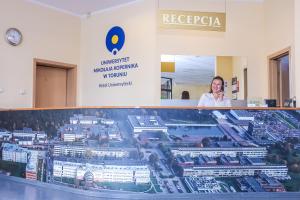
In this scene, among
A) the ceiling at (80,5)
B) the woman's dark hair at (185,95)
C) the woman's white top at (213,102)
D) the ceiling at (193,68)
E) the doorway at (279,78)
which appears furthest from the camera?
the ceiling at (80,5)

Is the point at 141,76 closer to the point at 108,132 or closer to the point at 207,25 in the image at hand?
the point at 207,25

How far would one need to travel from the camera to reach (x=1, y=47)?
20.6 feet

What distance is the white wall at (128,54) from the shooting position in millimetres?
6395

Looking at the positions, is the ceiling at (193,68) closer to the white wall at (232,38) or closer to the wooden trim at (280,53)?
the white wall at (232,38)

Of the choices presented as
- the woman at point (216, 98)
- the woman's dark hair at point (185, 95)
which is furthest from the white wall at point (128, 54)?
the woman at point (216, 98)

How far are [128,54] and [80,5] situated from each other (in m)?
1.50

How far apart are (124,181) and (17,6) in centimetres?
445

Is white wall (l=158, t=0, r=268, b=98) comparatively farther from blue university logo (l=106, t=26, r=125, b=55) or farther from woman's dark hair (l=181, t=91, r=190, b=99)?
blue university logo (l=106, t=26, r=125, b=55)

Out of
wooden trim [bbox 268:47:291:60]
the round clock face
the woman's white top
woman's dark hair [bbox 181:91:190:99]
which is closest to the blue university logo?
woman's dark hair [bbox 181:91:190:99]

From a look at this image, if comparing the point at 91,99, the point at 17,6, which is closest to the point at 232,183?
the point at 91,99

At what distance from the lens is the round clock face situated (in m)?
6.35

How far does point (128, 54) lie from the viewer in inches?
265

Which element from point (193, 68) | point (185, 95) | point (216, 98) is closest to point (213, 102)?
point (216, 98)

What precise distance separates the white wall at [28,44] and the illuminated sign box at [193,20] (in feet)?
8.76
